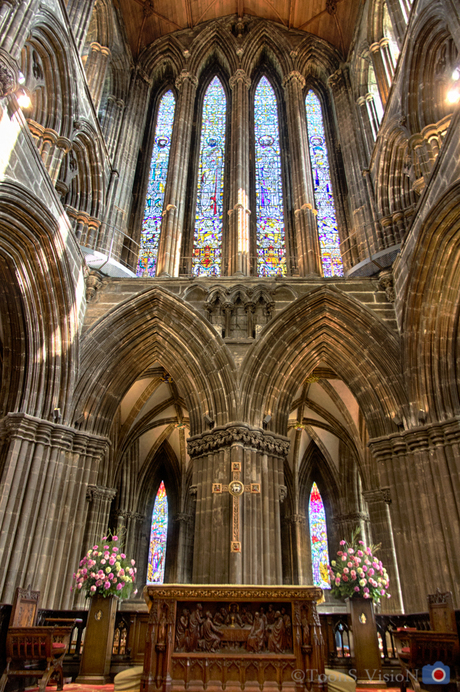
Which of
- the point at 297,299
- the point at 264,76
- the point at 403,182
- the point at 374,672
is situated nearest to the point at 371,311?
the point at 297,299

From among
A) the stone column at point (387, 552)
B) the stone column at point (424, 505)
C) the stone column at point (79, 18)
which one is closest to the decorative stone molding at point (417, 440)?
the stone column at point (424, 505)

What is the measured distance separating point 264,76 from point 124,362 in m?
12.6

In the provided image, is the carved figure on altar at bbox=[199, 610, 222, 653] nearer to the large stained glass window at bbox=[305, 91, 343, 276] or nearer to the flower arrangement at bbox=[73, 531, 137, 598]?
the flower arrangement at bbox=[73, 531, 137, 598]

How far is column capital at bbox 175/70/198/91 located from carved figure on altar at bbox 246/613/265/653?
17091 mm

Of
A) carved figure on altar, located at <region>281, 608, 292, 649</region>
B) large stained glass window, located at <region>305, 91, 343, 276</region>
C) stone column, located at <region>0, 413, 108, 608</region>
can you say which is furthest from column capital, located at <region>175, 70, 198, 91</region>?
carved figure on altar, located at <region>281, 608, 292, 649</region>

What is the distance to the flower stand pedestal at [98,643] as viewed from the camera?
770 centimetres

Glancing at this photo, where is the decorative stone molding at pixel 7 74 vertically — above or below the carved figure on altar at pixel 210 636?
above

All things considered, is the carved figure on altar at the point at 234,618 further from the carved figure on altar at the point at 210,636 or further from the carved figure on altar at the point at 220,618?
the carved figure on altar at the point at 210,636

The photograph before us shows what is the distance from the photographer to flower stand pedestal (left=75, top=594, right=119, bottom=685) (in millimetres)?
7695

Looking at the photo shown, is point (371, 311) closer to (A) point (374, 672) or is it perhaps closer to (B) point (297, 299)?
(B) point (297, 299)

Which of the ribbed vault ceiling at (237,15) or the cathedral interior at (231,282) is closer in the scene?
the cathedral interior at (231,282)

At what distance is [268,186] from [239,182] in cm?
151

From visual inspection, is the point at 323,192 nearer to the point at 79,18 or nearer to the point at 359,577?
the point at 79,18

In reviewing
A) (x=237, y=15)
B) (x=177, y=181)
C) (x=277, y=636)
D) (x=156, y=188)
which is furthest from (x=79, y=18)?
(x=277, y=636)
